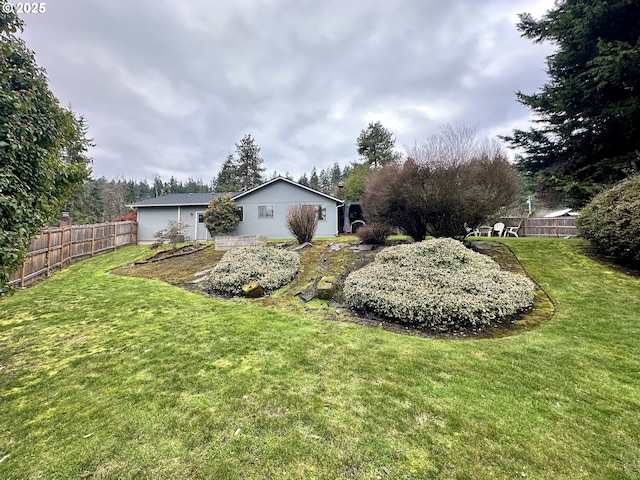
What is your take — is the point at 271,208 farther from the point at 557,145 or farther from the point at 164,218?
the point at 557,145

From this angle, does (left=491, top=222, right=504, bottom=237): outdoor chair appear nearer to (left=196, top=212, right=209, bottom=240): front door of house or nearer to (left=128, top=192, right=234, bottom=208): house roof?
(left=128, top=192, right=234, bottom=208): house roof

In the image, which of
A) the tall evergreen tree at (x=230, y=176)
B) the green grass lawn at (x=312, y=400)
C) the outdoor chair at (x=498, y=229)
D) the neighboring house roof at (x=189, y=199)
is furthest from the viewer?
the tall evergreen tree at (x=230, y=176)

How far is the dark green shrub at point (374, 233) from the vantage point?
1096cm

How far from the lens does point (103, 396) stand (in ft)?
9.46

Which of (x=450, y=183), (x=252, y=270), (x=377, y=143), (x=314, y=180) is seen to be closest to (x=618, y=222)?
(x=450, y=183)

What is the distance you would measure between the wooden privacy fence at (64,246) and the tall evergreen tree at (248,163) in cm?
2519

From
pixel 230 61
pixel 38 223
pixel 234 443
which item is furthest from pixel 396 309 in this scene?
pixel 230 61

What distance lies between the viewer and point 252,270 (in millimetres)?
8289

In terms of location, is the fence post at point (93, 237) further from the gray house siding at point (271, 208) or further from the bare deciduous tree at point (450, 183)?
Result: the bare deciduous tree at point (450, 183)

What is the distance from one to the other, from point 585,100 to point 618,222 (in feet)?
21.1

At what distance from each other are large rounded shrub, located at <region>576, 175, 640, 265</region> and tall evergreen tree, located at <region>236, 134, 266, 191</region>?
38.9 meters

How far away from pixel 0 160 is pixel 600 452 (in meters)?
5.96

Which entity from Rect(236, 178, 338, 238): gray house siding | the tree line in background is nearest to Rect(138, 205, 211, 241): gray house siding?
Rect(236, 178, 338, 238): gray house siding

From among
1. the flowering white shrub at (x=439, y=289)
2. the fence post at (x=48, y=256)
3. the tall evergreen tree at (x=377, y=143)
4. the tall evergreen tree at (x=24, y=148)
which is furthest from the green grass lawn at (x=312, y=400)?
the tall evergreen tree at (x=377, y=143)
